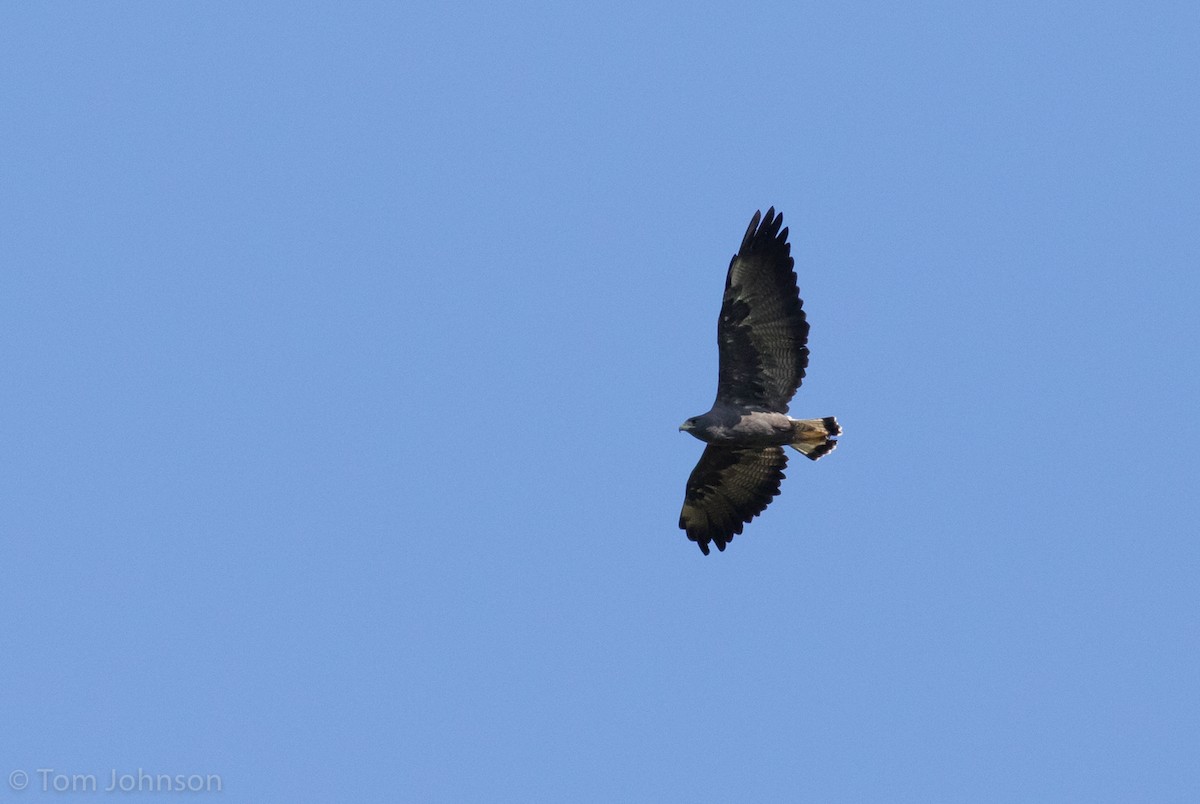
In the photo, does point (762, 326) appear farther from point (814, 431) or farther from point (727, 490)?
point (727, 490)

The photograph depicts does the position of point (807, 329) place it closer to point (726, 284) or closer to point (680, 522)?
point (726, 284)

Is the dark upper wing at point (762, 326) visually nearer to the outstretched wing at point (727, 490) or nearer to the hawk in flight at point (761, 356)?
the hawk in flight at point (761, 356)

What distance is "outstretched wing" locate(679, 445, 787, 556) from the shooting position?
62.3 feet

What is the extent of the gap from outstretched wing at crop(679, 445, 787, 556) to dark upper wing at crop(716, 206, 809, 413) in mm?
1207

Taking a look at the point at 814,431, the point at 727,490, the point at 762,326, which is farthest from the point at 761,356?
the point at 727,490

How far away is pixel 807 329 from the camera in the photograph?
687 inches

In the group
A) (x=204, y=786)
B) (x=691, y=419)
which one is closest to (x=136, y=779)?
(x=204, y=786)

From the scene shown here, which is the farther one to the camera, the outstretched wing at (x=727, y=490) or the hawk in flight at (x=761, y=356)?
the outstretched wing at (x=727, y=490)

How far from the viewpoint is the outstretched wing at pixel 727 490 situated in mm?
18984

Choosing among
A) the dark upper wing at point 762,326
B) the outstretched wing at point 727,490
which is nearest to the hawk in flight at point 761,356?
the dark upper wing at point 762,326

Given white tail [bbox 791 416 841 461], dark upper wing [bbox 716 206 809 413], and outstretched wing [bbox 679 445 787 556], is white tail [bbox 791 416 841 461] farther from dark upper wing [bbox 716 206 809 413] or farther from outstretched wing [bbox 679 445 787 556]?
outstretched wing [bbox 679 445 787 556]

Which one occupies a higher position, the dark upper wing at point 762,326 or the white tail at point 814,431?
the dark upper wing at point 762,326

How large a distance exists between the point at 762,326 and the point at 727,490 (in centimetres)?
269

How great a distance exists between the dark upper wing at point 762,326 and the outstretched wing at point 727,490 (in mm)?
1207
